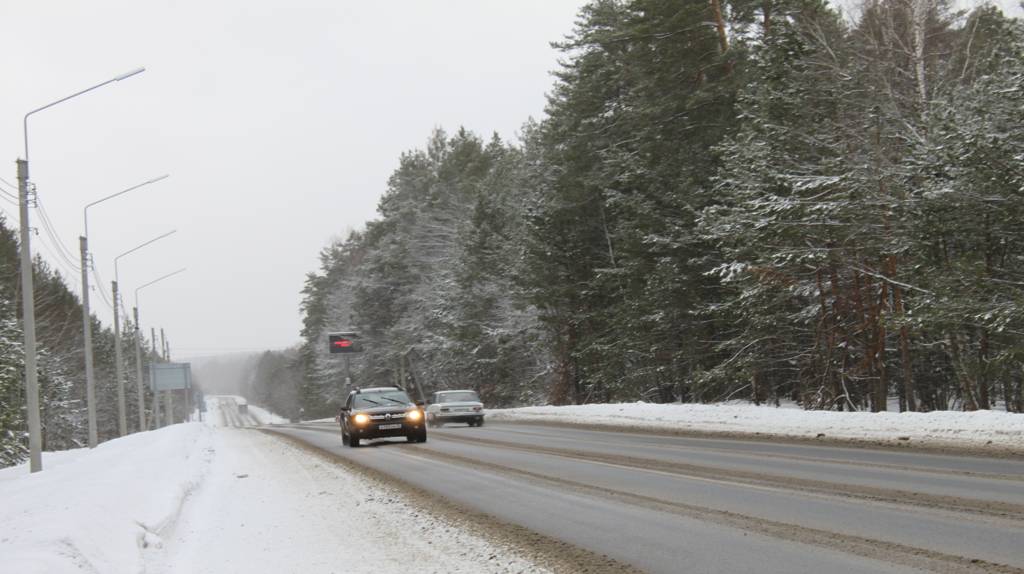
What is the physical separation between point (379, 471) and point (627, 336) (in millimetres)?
19889

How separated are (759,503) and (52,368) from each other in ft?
211

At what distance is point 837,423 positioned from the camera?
18250mm

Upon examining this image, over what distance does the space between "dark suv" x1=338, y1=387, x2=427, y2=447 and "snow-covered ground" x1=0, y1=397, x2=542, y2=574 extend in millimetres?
8940

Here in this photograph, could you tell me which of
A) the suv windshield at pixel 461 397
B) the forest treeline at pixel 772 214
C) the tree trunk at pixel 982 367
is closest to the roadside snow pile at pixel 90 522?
the forest treeline at pixel 772 214

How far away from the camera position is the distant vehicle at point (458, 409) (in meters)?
33.1

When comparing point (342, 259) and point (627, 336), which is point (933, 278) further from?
point (342, 259)

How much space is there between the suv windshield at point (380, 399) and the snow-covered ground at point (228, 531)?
958 centimetres

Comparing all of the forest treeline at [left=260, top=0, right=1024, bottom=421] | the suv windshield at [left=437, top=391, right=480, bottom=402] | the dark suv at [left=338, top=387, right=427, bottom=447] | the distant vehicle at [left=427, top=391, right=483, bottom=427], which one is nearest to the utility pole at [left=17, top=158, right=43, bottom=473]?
the dark suv at [left=338, top=387, right=427, bottom=447]

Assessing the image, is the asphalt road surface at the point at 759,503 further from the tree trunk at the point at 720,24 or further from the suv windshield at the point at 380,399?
the tree trunk at the point at 720,24

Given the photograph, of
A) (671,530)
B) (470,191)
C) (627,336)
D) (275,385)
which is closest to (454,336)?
(470,191)

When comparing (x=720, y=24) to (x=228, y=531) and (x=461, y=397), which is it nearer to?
(x=461, y=397)

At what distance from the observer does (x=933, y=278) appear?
1708cm

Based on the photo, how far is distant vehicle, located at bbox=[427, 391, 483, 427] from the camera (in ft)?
108

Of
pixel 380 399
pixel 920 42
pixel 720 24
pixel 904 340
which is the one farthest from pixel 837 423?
pixel 720 24
